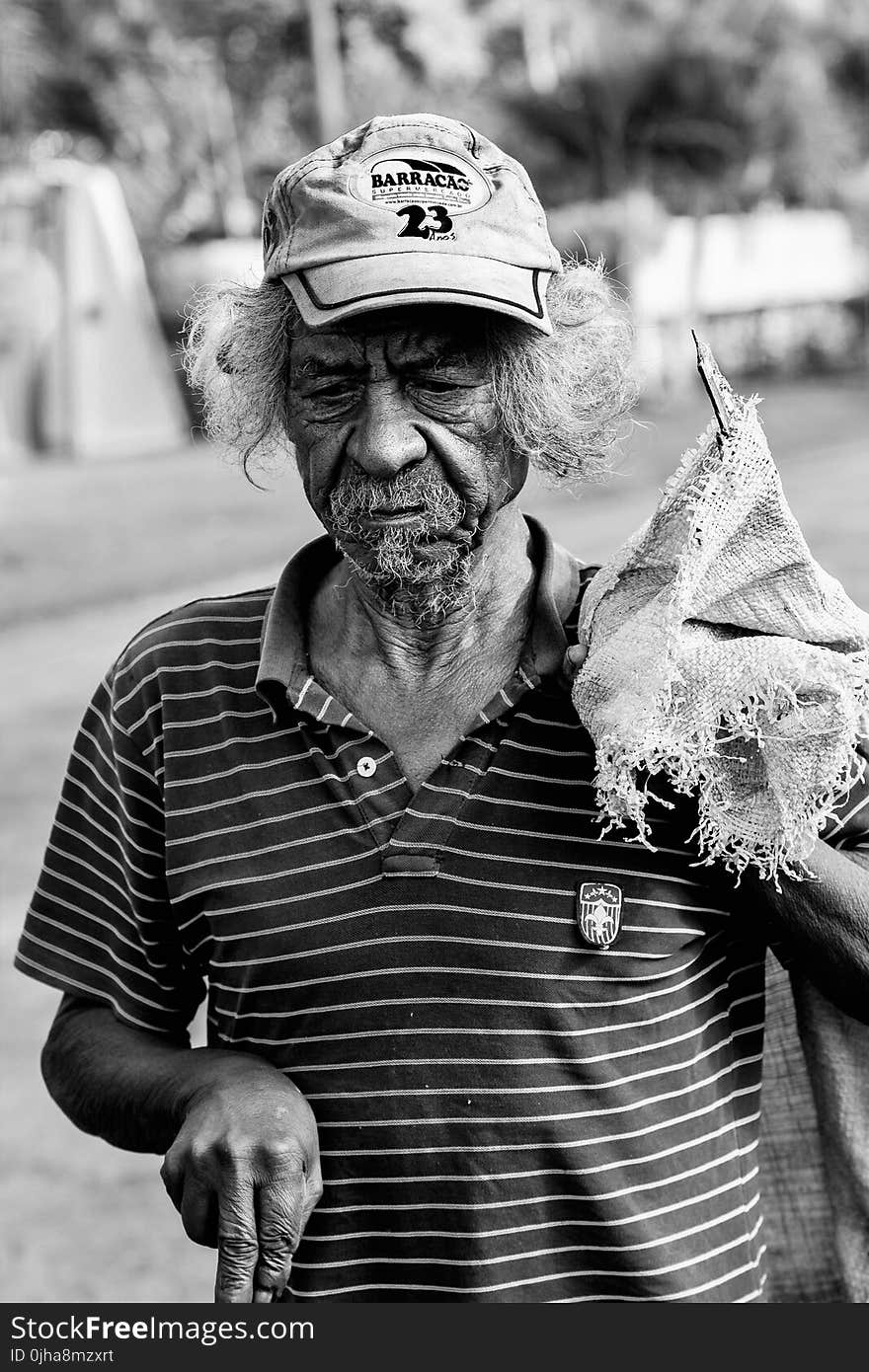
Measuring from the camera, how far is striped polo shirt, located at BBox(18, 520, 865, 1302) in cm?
184

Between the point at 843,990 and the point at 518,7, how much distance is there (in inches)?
1195

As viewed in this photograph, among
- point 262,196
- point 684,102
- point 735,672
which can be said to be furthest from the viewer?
point 684,102

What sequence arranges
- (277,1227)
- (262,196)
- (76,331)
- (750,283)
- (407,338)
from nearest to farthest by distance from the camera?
(277,1227) → (407,338) → (76,331) → (262,196) → (750,283)

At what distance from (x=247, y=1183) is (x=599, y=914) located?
1.63 feet

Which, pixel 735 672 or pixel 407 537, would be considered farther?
pixel 407 537

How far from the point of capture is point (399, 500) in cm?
190

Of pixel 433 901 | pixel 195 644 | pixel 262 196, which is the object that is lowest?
pixel 433 901

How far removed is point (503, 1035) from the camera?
6.04ft

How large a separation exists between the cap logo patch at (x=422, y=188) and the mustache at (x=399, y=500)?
0.92 feet

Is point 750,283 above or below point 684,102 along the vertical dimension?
below

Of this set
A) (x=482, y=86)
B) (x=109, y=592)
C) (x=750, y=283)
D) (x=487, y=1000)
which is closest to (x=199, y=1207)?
(x=487, y=1000)

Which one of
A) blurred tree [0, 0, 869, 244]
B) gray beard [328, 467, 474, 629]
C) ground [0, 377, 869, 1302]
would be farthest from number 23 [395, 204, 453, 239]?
blurred tree [0, 0, 869, 244]

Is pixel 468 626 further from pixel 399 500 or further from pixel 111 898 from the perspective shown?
pixel 111 898

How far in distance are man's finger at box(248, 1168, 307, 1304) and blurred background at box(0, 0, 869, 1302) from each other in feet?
29.1
